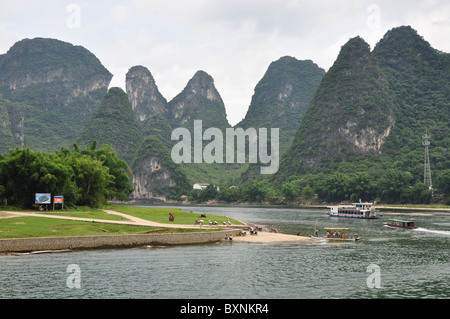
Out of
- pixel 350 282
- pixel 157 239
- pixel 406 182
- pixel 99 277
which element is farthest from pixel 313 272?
pixel 406 182

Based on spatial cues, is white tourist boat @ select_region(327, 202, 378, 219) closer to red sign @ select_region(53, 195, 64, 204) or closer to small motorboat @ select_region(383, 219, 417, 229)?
small motorboat @ select_region(383, 219, 417, 229)

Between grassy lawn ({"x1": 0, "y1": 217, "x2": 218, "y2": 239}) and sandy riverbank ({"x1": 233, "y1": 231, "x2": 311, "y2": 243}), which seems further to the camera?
sandy riverbank ({"x1": 233, "y1": 231, "x2": 311, "y2": 243})

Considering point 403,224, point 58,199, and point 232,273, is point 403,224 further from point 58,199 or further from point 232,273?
point 58,199

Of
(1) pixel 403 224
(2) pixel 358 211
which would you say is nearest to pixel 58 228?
(1) pixel 403 224

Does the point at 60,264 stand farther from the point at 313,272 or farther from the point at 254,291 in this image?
the point at 313,272

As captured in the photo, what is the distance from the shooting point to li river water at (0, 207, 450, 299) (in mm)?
31734

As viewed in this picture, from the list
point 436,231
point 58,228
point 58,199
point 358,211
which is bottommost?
point 436,231

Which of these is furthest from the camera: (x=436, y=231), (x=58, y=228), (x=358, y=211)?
(x=358, y=211)

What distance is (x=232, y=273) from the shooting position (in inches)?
1517

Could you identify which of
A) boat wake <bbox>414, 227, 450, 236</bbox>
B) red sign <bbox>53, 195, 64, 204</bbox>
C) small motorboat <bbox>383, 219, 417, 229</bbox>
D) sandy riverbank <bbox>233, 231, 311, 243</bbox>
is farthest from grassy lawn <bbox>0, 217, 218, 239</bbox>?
small motorboat <bbox>383, 219, 417, 229</bbox>

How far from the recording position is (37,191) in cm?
6750

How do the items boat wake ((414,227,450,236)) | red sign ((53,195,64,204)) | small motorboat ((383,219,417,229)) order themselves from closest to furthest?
red sign ((53,195,64,204))
boat wake ((414,227,450,236))
small motorboat ((383,219,417,229))

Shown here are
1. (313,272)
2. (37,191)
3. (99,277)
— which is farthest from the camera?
(37,191)

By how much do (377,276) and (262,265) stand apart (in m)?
11.0
